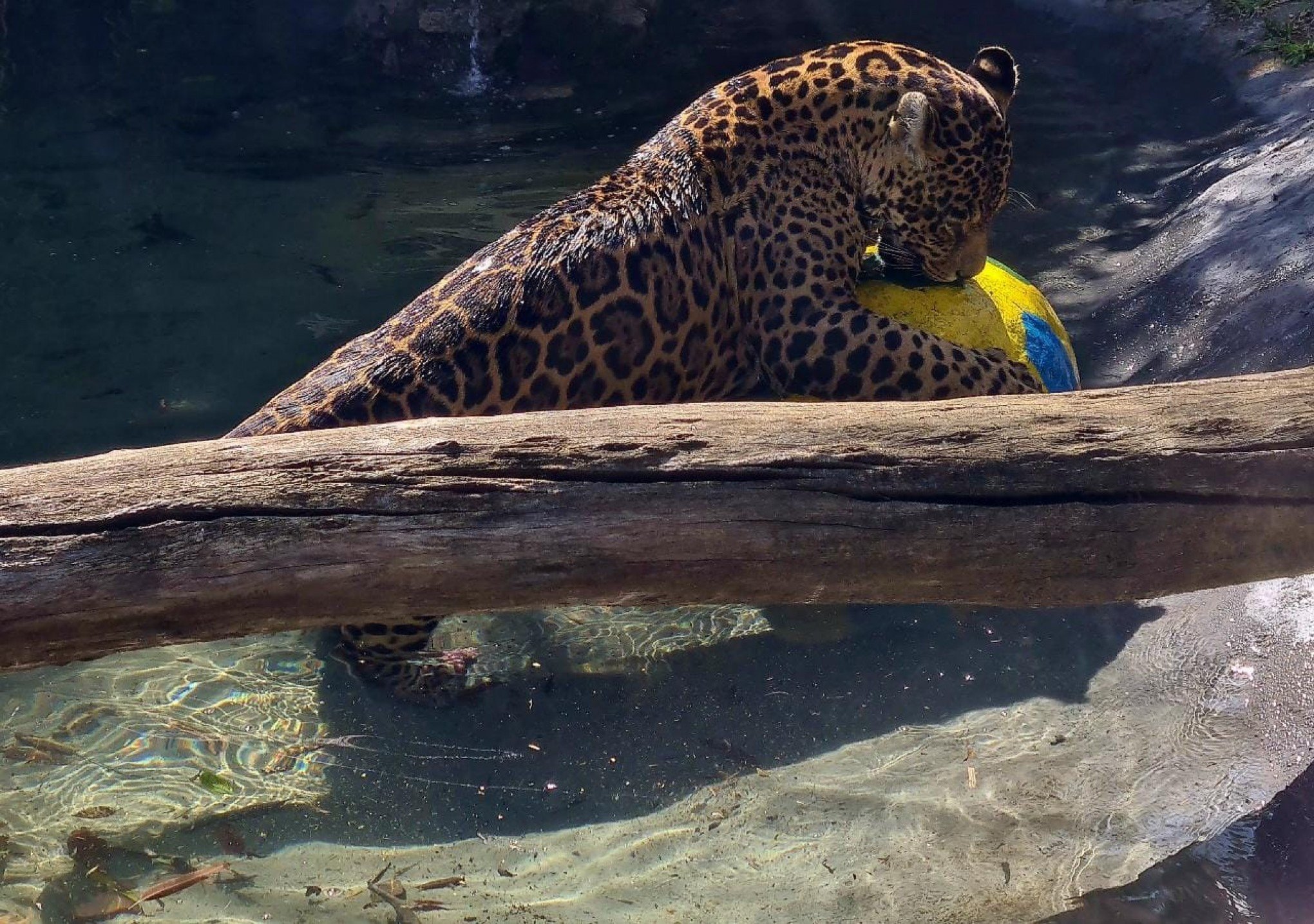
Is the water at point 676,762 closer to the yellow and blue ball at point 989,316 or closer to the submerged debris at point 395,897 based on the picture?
the submerged debris at point 395,897

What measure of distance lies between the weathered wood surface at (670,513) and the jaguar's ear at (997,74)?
3056mm

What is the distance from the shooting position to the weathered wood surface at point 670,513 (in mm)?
3098

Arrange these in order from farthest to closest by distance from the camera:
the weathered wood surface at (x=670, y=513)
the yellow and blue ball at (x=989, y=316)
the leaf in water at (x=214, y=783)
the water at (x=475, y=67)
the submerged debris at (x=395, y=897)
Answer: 1. the water at (x=475, y=67)
2. the yellow and blue ball at (x=989, y=316)
3. the leaf in water at (x=214, y=783)
4. the submerged debris at (x=395, y=897)
5. the weathered wood surface at (x=670, y=513)

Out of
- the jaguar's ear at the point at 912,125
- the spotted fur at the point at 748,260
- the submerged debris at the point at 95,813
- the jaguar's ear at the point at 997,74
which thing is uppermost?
the jaguar's ear at the point at 997,74

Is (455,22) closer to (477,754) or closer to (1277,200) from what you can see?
(1277,200)

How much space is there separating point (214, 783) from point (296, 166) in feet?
26.5

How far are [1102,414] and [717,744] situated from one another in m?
2.53

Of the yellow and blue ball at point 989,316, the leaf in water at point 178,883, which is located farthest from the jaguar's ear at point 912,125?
the leaf in water at point 178,883

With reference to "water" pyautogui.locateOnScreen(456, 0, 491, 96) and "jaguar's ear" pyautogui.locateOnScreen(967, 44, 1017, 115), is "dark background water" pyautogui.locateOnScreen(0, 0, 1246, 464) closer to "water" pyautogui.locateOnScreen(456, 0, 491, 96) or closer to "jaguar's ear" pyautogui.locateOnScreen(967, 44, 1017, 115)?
"water" pyautogui.locateOnScreen(456, 0, 491, 96)

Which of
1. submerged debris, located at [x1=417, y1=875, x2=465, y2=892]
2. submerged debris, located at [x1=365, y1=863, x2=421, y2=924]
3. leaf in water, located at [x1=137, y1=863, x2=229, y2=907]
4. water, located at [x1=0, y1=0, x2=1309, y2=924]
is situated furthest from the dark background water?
submerged debris, located at [x1=417, y1=875, x2=465, y2=892]

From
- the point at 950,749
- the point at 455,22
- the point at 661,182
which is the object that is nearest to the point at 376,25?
the point at 455,22

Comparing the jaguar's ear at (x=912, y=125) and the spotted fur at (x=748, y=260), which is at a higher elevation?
the jaguar's ear at (x=912, y=125)

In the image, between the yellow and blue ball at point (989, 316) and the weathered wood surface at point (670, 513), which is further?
the yellow and blue ball at point (989, 316)

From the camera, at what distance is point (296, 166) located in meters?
11.8
